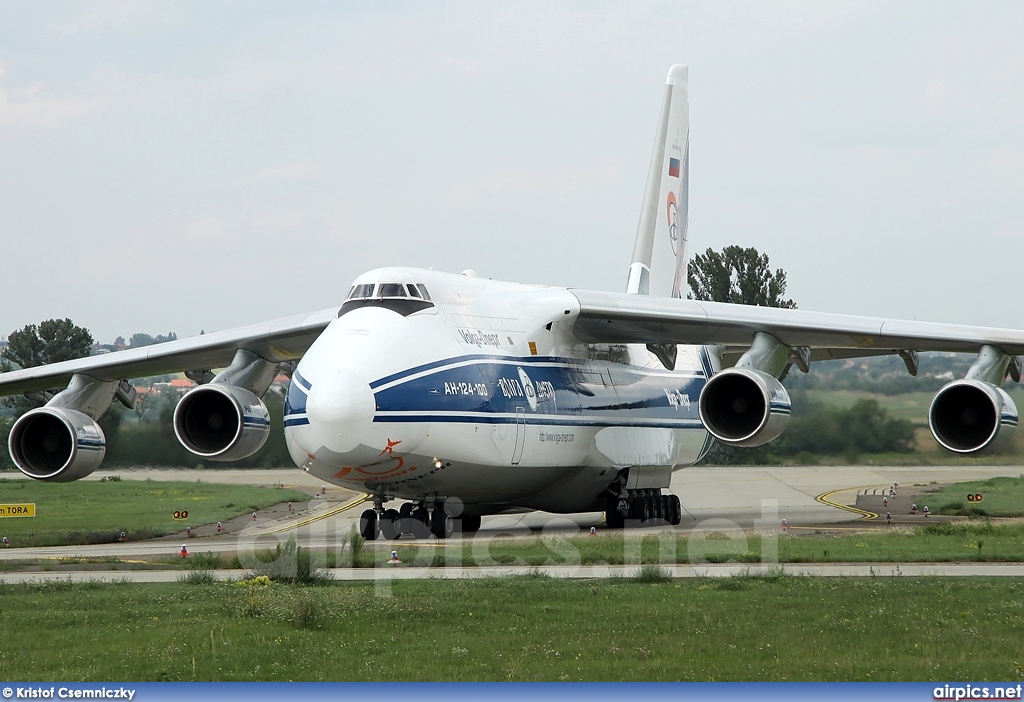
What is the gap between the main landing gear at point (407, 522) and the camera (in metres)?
19.6

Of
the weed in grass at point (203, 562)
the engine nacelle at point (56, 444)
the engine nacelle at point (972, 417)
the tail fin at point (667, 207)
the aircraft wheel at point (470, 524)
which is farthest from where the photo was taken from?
the tail fin at point (667, 207)

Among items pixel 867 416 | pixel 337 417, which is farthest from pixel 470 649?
pixel 867 416

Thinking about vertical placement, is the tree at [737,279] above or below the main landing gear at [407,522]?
above

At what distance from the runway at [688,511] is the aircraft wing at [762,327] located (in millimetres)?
3571

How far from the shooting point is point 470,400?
17.9 meters

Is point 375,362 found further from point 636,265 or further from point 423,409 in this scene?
point 636,265

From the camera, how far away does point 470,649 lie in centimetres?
1035

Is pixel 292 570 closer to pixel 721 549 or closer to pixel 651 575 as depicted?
pixel 651 575

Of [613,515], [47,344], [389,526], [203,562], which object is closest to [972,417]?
[613,515]

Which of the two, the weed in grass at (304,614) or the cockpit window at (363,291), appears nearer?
the weed in grass at (304,614)

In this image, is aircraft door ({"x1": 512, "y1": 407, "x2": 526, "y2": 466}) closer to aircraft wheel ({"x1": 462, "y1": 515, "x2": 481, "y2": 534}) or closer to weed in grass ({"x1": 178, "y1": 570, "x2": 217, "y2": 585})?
aircraft wheel ({"x1": 462, "y1": 515, "x2": 481, "y2": 534})

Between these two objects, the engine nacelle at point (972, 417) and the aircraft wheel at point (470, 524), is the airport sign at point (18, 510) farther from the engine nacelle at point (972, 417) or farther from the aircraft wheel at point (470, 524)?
the engine nacelle at point (972, 417)
